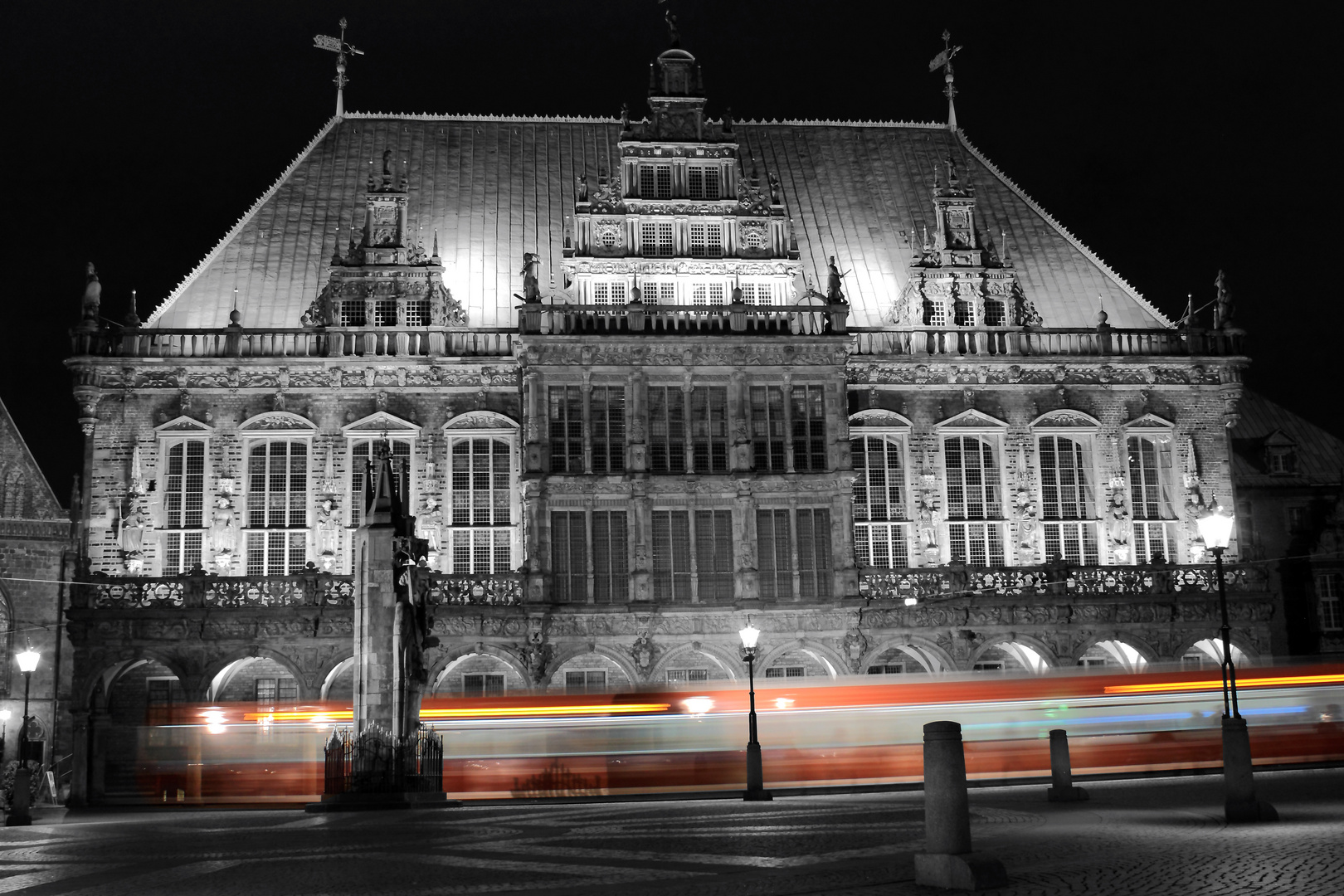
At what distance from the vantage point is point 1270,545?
167 feet

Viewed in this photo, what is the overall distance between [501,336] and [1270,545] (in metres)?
28.0

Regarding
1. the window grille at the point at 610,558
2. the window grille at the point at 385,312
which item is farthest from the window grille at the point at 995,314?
the window grille at the point at 385,312

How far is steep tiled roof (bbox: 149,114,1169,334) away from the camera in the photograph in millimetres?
43125

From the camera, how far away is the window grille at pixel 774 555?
3888 cm

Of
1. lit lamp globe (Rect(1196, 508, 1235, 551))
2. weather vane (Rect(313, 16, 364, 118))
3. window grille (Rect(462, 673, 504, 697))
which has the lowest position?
window grille (Rect(462, 673, 504, 697))

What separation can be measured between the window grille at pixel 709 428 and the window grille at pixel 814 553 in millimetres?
2650

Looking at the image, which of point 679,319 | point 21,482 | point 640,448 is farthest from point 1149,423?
point 21,482

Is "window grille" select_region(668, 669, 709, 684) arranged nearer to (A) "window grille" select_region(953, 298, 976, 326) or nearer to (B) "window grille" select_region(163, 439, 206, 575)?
(A) "window grille" select_region(953, 298, 976, 326)

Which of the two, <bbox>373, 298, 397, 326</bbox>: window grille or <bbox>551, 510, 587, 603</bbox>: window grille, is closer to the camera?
<bbox>551, 510, 587, 603</bbox>: window grille

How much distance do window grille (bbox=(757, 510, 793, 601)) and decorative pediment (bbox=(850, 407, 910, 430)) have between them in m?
4.20

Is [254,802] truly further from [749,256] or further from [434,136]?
[434,136]

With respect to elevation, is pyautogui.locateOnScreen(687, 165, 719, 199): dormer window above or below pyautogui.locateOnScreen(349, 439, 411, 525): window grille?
above

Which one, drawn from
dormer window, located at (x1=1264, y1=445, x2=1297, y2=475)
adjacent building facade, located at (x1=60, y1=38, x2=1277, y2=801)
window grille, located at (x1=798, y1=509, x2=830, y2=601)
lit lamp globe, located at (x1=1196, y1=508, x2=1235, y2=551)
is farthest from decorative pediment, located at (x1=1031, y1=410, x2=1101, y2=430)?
lit lamp globe, located at (x1=1196, y1=508, x2=1235, y2=551)

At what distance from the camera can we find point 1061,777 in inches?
868
